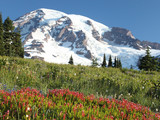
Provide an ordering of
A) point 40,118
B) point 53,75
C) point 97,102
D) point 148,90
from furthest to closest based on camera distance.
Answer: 1. point 53,75
2. point 148,90
3. point 97,102
4. point 40,118

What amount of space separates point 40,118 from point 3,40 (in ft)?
130

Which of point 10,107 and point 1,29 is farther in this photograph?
point 1,29

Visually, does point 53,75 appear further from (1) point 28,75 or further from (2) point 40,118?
(2) point 40,118

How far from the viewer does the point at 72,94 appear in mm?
3736

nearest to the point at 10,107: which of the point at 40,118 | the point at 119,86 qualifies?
the point at 40,118

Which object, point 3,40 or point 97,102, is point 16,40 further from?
point 97,102

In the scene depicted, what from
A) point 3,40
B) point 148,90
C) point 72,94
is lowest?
point 148,90

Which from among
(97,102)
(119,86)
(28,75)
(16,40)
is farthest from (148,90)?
(16,40)

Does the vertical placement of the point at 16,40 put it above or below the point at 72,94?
above

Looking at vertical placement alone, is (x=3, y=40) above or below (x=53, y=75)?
above

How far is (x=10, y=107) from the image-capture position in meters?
2.56

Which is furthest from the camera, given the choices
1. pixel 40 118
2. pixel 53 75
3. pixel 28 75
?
pixel 53 75

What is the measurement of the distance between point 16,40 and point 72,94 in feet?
138

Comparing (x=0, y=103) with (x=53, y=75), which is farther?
(x=53, y=75)
